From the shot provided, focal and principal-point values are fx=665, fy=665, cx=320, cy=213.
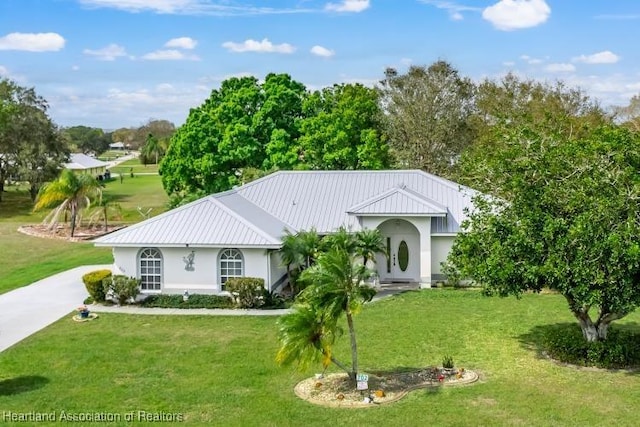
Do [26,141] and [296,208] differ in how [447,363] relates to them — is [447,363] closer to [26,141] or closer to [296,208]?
[296,208]

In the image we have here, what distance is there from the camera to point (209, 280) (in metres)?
25.1

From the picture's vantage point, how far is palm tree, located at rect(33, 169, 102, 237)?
40.5 meters

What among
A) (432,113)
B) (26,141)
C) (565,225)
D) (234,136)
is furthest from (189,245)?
(26,141)

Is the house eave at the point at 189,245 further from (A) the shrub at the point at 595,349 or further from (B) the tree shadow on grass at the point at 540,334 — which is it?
(A) the shrub at the point at 595,349

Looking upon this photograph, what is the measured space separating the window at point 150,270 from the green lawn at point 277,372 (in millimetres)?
2422

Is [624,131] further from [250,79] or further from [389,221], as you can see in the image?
[250,79]

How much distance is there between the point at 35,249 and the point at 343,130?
20309 millimetres

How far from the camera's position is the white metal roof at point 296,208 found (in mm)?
25094

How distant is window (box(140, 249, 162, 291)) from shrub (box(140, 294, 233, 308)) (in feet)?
2.44

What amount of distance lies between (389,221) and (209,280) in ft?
27.5

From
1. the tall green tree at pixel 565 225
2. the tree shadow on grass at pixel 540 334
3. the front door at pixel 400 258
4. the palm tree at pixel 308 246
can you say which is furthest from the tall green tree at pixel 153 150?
the tall green tree at pixel 565 225

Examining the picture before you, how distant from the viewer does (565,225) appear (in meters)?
16.2

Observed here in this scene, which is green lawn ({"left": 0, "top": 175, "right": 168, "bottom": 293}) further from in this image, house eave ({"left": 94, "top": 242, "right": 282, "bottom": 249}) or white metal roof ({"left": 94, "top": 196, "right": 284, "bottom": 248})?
white metal roof ({"left": 94, "top": 196, "right": 284, "bottom": 248})

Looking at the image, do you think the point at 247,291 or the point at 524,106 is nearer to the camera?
the point at 247,291
